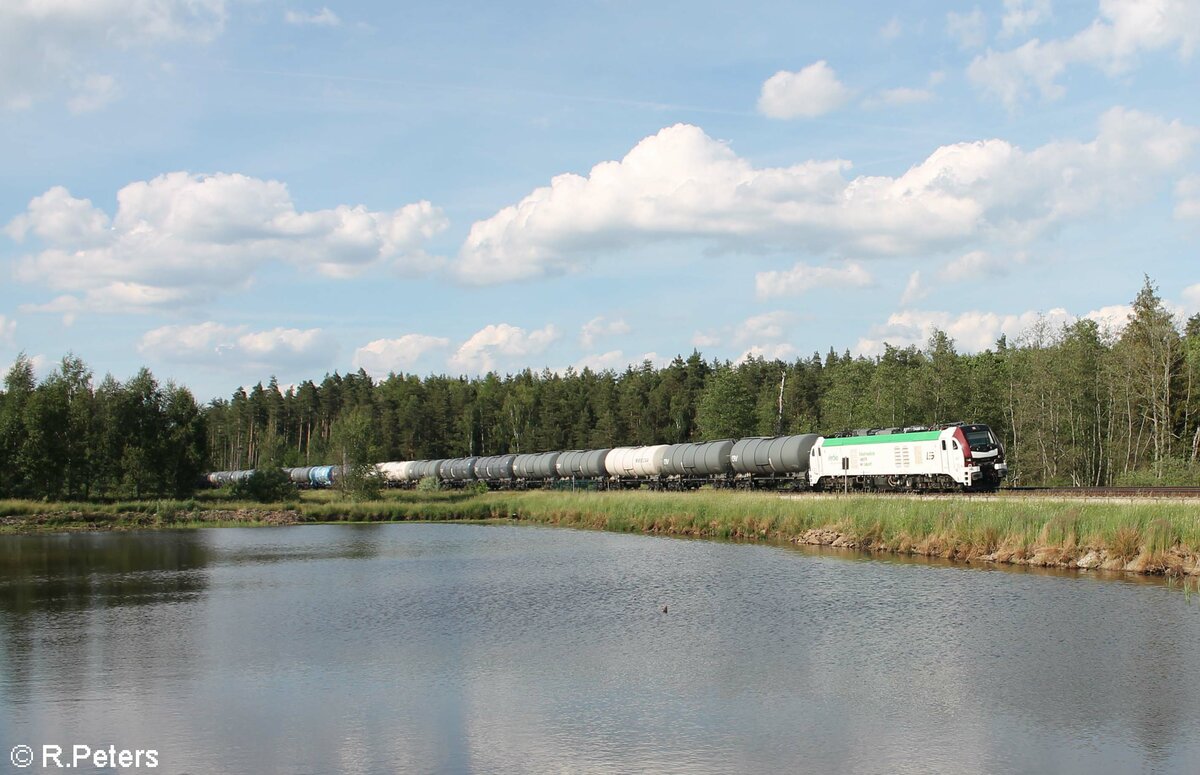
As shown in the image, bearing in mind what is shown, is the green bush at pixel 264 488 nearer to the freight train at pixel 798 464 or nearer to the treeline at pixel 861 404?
the treeline at pixel 861 404

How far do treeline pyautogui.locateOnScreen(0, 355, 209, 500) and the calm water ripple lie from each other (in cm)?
5586

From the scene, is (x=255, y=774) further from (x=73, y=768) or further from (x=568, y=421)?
(x=568, y=421)

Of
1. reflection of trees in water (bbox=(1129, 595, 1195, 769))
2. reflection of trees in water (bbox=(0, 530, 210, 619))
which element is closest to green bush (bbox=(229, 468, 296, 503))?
reflection of trees in water (bbox=(0, 530, 210, 619))

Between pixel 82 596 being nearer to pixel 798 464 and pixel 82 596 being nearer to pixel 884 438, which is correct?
pixel 884 438

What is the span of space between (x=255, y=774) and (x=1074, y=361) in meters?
68.6

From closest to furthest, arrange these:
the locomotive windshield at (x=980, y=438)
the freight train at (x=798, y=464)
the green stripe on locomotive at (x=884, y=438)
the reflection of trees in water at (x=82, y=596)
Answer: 1. the reflection of trees in water at (x=82, y=596)
2. the locomotive windshield at (x=980, y=438)
3. the freight train at (x=798, y=464)
4. the green stripe on locomotive at (x=884, y=438)

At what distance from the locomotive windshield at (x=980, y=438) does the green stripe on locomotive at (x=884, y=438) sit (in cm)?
138

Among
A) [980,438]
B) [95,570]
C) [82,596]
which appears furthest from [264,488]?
[980,438]

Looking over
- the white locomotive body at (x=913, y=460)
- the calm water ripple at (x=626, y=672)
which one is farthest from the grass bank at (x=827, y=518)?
the white locomotive body at (x=913, y=460)

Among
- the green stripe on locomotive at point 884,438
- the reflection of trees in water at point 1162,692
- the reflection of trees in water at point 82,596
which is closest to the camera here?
the reflection of trees in water at point 1162,692

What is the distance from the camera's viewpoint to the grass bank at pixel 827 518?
29.3 metres

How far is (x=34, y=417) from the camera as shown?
8206 centimetres

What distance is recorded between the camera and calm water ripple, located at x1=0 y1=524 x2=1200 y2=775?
14.4 meters

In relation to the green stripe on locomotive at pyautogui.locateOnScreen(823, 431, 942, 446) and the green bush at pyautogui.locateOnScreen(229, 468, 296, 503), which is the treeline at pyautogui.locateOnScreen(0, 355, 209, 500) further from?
the green stripe on locomotive at pyautogui.locateOnScreen(823, 431, 942, 446)
